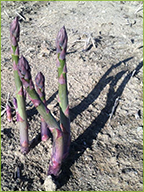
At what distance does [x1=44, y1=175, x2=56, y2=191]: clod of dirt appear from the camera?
241 centimetres

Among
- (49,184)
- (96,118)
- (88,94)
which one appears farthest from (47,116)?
(88,94)

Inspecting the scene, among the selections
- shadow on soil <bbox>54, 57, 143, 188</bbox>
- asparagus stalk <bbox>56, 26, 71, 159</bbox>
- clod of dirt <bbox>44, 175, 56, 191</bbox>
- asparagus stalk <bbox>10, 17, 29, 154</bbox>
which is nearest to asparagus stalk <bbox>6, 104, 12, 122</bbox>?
asparagus stalk <bbox>10, 17, 29, 154</bbox>

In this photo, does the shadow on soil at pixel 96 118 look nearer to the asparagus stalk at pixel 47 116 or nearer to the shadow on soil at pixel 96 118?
the shadow on soil at pixel 96 118

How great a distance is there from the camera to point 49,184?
7.93ft

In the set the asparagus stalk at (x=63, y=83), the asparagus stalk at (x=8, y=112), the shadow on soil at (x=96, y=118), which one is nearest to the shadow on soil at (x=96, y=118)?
the shadow on soil at (x=96, y=118)

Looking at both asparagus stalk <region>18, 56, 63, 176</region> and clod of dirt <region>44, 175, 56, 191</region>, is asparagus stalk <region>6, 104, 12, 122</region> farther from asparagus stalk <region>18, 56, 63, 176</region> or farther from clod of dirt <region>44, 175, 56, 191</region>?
clod of dirt <region>44, 175, 56, 191</region>

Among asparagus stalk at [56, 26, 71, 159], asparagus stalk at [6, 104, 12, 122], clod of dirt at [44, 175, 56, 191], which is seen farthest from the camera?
asparagus stalk at [6, 104, 12, 122]

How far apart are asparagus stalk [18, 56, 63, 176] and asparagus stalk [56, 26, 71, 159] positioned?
0.43ft

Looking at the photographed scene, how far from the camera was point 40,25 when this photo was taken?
213 inches

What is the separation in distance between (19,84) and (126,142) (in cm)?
137

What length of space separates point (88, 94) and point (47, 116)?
5.01 ft

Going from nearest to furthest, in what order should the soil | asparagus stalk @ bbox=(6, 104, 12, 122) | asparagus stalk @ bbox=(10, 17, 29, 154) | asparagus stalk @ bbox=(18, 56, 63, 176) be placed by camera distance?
1. asparagus stalk @ bbox=(18, 56, 63, 176)
2. asparagus stalk @ bbox=(10, 17, 29, 154)
3. the soil
4. asparagus stalk @ bbox=(6, 104, 12, 122)

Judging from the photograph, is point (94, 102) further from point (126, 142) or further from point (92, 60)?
point (92, 60)

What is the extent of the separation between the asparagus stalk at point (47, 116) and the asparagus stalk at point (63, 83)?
13cm
